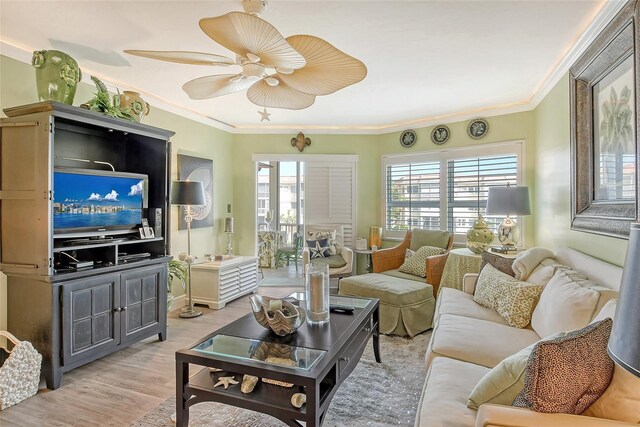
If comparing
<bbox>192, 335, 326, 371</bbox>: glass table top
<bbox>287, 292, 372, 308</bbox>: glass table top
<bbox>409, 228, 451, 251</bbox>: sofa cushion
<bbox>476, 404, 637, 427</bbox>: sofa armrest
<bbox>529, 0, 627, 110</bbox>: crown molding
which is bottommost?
<bbox>192, 335, 326, 371</bbox>: glass table top

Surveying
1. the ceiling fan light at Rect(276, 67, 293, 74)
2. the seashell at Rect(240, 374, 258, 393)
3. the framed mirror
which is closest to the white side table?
the seashell at Rect(240, 374, 258, 393)

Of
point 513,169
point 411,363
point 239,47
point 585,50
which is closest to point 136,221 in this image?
point 239,47

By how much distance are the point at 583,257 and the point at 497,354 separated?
3.49 feet

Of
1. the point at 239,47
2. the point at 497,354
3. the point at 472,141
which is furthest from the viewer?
the point at 472,141

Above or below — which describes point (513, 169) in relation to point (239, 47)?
below

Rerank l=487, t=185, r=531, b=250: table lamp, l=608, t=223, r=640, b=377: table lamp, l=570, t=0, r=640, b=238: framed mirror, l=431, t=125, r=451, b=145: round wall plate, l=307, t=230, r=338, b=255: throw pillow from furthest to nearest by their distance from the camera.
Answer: l=307, t=230, r=338, b=255: throw pillow, l=431, t=125, r=451, b=145: round wall plate, l=487, t=185, r=531, b=250: table lamp, l=570, t=0, r=640, b=238: framed mirror, l=608, t=223, r=640, b=377: table lamp

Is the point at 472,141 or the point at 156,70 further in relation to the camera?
the point at 472,141

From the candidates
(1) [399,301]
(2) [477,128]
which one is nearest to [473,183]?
(2) [477,128]

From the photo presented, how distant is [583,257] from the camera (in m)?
2.38

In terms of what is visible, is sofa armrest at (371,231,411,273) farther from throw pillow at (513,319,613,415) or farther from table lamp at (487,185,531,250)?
throw pillow at (513,319,613,415)

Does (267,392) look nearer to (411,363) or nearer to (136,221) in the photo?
(411,363)

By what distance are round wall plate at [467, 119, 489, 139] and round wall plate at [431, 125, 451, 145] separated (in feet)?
0.97

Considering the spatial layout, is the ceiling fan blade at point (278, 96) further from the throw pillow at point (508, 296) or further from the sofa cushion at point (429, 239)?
the sofa cushion at point (429, 239)

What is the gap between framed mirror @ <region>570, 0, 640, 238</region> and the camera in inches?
76.5
